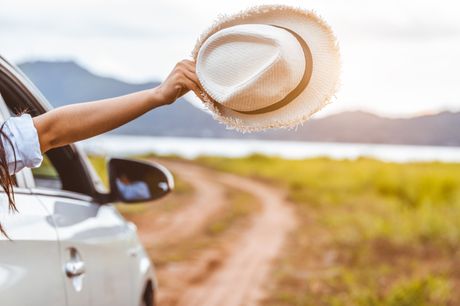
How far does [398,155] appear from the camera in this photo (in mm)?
37438

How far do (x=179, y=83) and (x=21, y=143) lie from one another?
0.45 meters

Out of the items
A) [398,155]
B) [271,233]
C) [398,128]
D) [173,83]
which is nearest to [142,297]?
[173,83]

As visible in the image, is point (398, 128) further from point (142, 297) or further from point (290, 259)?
point (142, 297)

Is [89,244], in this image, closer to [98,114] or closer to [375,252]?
[98,114]

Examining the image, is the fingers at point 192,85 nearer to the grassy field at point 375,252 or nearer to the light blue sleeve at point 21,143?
the light blue sleeve at point 21,143

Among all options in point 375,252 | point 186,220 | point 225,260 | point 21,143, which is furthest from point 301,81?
point 186,220

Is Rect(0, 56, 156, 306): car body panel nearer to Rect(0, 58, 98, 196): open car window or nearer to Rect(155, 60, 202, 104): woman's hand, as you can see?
Rect(0, 58, 98, 196): open car window

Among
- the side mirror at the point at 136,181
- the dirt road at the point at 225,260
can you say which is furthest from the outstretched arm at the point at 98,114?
the dirt road at the point at 225,260

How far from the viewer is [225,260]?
11641 millimetres

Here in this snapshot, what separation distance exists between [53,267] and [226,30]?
79 centimetres

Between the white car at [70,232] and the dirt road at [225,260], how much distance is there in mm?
4894

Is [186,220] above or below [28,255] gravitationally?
below

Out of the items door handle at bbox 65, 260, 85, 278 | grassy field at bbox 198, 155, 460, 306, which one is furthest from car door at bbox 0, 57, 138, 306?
grassy field at bbox 198, 155, 460, 306

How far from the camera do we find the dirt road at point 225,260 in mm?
9000
